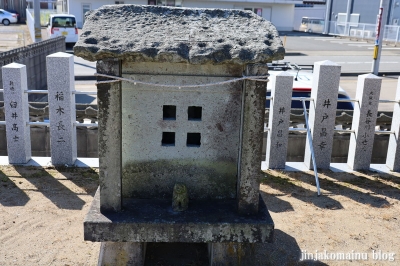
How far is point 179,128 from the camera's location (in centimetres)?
461

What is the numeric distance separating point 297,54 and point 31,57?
1640cm

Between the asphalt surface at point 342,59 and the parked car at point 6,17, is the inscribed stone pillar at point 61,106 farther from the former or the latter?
the parked car at point 6,17

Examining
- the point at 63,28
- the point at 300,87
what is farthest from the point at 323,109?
the point at 63,28

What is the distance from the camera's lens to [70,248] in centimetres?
520

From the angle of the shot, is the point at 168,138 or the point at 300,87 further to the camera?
the point at 300,87

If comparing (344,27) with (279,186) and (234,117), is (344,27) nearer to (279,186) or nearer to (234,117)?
(279,186)

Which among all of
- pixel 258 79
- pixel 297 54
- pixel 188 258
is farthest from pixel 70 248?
pixel 297 54

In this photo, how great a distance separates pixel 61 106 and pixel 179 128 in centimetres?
355

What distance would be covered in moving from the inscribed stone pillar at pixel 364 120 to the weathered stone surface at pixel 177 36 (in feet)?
12.2

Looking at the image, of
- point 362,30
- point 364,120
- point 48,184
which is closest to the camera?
point 48,184

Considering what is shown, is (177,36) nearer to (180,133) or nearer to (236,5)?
(180,133)

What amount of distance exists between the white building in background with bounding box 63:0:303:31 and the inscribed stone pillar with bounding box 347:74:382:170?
3120 cm

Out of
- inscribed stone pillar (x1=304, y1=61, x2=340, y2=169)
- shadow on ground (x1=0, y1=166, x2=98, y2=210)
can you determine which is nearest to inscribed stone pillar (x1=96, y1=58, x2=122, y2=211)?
shadow on ground (x1=0, y1=166, x2=98, y2=210)

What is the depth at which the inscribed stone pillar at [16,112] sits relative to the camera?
736 centimetres
